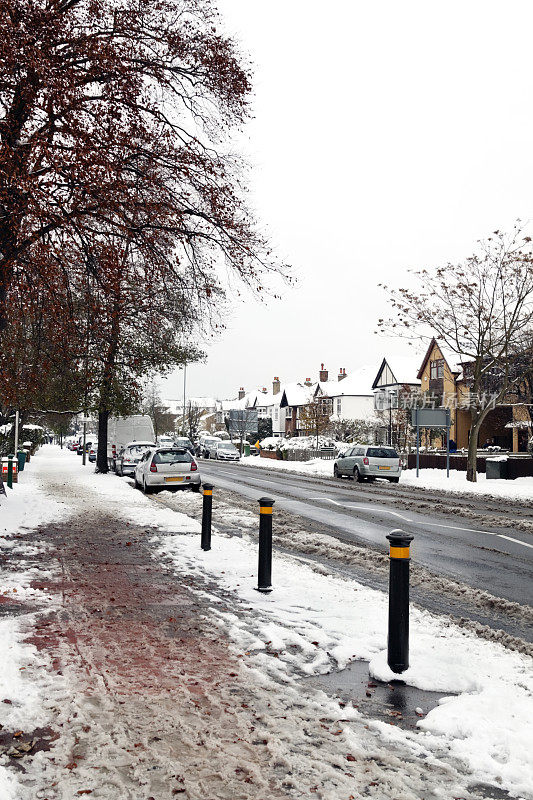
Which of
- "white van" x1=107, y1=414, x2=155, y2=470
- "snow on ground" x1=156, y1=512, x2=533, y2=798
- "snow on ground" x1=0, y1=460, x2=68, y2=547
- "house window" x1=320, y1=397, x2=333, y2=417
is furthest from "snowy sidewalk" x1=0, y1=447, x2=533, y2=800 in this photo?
"house window" x1=320, y1=397, x2=333, y2=417

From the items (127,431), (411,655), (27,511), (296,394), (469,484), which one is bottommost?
(469,484)

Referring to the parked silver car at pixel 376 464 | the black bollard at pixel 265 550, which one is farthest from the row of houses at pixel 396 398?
the black bollard at pixel 265 550

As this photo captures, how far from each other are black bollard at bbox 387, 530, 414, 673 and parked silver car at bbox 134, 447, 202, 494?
15.9m

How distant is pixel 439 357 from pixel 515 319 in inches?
1178

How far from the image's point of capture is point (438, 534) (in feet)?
42.8

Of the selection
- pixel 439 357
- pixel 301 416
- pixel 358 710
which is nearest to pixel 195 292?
pixel 358 710

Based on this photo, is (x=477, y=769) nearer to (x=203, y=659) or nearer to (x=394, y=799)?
(x=394, y=799)

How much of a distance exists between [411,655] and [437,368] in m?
53.5

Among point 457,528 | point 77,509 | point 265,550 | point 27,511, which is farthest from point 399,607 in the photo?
point 77,509

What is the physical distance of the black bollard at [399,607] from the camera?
517cm

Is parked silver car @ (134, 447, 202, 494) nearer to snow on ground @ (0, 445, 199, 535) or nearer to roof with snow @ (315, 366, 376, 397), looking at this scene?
snow on ground @ (0, 445, 199, 535)

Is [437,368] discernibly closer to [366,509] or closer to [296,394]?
[296,394]

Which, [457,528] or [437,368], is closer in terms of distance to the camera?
[457,528]

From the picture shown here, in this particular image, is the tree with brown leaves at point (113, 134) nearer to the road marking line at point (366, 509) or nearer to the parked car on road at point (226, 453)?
the road marking line at point (366, 509)
